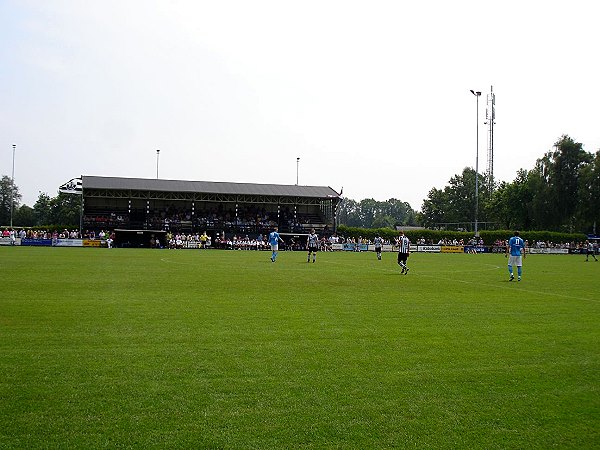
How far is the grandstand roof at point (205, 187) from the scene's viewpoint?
65.6 meters

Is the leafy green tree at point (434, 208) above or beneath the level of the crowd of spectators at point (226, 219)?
above

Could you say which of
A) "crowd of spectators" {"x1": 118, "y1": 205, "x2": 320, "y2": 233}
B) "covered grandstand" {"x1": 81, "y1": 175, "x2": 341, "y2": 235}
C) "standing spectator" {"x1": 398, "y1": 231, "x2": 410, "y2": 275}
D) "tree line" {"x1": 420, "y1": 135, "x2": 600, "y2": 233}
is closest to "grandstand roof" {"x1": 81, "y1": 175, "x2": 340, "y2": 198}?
"covered grandstand" {"x1": 81, "y1": 175, "x2": 341, "y2": 235}

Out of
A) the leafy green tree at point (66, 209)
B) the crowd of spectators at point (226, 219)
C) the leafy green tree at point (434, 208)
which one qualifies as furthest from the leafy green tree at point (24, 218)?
the leafy green tree at point (434, 208)

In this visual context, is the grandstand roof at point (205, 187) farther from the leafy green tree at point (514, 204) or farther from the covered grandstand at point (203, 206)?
the leafy green tree at point (514, 204)

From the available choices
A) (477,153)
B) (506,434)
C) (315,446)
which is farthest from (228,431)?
(477,153)

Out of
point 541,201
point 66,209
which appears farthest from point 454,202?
point 66,209

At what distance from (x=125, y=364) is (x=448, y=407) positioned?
14.1 ft

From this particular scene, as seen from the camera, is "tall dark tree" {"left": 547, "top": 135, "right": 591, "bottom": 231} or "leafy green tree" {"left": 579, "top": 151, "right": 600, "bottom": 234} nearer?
"leafy green tree" {"left": 579, "top": 151, "right": 600, "bottom": 234}

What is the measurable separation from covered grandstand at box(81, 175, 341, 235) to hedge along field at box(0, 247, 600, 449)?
51981 millimetres

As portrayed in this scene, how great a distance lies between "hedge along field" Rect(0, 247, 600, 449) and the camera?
560 cm

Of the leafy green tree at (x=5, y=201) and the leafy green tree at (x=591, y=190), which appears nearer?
the leafy green tree at (x=591, y=190)

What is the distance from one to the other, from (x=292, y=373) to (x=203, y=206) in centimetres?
6625

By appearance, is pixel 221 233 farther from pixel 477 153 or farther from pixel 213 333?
pixel 213 333

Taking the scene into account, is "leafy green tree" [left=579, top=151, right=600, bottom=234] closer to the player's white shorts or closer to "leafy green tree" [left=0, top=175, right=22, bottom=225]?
the player's white shorts
